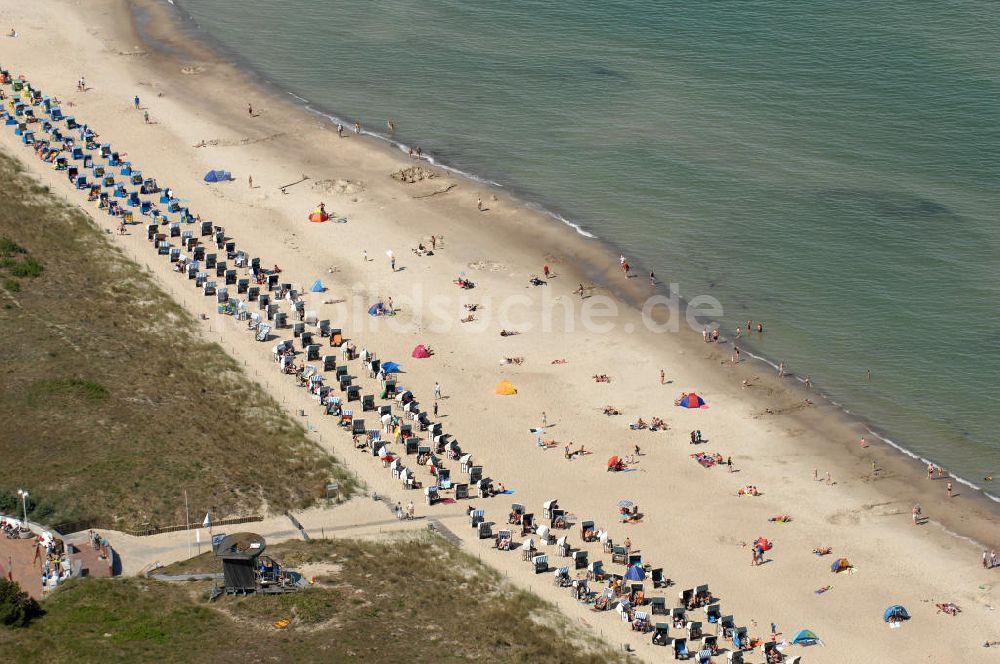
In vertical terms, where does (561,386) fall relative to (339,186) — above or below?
below

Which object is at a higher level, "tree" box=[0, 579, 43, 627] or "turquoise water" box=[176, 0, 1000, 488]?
"turquoise water" box=[176, 0, 1000, 488]

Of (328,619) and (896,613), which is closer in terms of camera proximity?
(328,619)

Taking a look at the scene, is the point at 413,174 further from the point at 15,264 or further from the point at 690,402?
the point at 690,402

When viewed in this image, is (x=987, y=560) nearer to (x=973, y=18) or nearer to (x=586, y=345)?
(x=586, y=345)

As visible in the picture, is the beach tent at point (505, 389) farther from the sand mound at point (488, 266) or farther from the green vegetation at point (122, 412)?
the sand mound at point (488, 266)

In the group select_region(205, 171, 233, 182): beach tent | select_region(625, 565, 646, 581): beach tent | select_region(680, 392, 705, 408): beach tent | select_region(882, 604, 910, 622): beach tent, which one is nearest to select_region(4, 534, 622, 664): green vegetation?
select_region(625, 565, 646, 581): beach tent

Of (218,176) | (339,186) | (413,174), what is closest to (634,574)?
(339,186)

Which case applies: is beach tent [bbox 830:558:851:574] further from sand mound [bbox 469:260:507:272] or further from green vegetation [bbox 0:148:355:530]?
sand mound [bbox 469:260:507:272]

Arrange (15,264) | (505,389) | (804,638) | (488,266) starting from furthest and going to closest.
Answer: (488,266) → (15,264) → (505,389) → (804,638)
